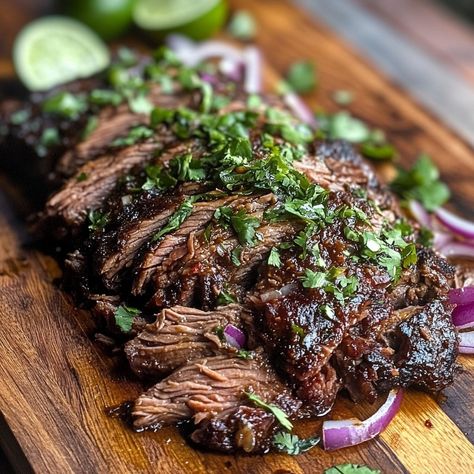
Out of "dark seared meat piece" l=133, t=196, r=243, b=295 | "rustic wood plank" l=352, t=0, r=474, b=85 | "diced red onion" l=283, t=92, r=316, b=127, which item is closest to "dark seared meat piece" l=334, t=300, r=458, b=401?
"dark seared meat piece" l=133, t=196, r=243, b=295

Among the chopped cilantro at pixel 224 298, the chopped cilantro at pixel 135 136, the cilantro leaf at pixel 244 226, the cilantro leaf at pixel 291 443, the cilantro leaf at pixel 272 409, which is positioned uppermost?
the cilantro leaf at pixel 244 226

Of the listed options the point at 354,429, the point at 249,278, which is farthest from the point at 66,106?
the point at 354,429

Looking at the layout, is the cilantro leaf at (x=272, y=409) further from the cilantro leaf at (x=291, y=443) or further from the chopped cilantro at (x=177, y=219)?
the chopped cilantro at (x=177, y=219)

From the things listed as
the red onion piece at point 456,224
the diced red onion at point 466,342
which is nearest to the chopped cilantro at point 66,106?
the red onion piece at point 456,224

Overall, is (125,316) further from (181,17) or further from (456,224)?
(181,17)

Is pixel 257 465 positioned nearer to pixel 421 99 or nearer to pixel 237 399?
pixel 237 399

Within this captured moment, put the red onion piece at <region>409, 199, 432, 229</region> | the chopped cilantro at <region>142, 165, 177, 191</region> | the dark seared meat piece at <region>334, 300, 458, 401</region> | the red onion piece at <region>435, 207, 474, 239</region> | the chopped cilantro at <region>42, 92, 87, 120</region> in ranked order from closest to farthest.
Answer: the dark seared meat piece at <region>334, 300, 458, 401</region>, the chopped cilantro at <region>142, 165, 177, 191</region>, the red onion piece at <region>435, 207, 474, 239</region>, the red onion piece at <region>409, 199, 432, 229</region>, the chopped cilantro at <region>42, 92, 87, 120</region>

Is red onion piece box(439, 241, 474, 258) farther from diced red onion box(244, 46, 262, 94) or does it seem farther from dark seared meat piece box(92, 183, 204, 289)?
diced red onion box(244, 46, 262, 94)
